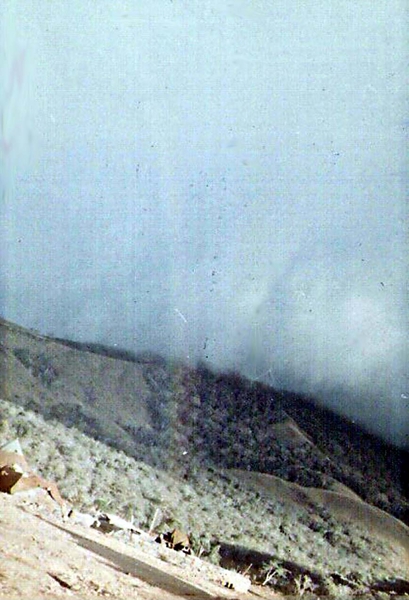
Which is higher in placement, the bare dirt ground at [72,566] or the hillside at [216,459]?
the bare dirt ground at [72,566]

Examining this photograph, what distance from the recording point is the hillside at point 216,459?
15.7 meters

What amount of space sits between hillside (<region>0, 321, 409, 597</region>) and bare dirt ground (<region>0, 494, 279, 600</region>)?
14.1ft

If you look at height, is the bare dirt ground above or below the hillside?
above

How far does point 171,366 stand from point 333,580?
15.7 meters

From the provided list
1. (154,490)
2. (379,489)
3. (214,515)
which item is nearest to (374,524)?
(379,489)

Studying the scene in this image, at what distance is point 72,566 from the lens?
6.44m

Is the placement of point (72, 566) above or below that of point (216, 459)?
above

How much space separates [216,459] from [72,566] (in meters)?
18.8

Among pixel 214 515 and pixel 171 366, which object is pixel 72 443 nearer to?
pixel 214 515

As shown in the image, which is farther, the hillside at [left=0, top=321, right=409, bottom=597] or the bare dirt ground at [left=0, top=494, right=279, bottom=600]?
the hillside at [left=0, top=321, right=409, bottom=597]

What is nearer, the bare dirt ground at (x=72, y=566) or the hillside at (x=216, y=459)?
the bare dirt ground at (x=72, y=566)

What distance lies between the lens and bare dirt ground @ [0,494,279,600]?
17.7 ft

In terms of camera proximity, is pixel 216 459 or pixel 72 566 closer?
pixel 72 566

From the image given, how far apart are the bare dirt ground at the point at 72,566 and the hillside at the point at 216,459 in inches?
169
